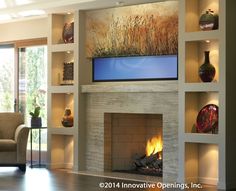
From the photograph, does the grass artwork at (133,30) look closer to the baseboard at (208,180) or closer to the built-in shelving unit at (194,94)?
the built-in shelving unit at (194,94)

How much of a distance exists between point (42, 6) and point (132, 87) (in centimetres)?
211

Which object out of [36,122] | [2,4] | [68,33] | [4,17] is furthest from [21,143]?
[4,17]

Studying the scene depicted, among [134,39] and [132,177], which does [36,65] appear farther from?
[132,177]

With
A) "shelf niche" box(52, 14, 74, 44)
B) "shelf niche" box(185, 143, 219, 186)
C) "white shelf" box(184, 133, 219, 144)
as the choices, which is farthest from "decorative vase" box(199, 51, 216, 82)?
"shelf niche" box(52, 14, 74, 44)

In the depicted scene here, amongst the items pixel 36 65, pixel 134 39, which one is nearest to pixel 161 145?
pixel 134 39

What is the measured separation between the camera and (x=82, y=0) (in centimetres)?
917

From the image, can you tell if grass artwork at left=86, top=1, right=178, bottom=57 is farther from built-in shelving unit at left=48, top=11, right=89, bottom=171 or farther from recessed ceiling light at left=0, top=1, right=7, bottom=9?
recessed ceiling light at left=0, top=1, right=7, bottom=9

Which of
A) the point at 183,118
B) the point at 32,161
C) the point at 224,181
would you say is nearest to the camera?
the point at 224,181

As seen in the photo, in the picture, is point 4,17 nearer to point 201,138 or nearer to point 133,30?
point 133,30

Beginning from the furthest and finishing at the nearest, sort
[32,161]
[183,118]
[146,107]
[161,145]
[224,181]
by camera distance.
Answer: [32,161] < [161,145] < [146,107] < [183,118] < [224,181]

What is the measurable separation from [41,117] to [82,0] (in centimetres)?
296

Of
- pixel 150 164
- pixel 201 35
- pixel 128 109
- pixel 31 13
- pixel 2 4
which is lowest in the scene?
pixel 150 164

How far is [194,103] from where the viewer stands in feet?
28.2

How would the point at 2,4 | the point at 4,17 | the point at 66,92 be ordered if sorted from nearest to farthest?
the point at 66,92, the point at 2,4, the point at 4,17
